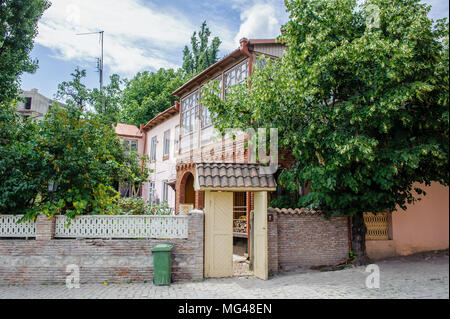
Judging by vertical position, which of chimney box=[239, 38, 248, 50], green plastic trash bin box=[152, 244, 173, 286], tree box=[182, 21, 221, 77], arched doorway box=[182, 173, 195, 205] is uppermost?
tree box=[182, 21, 221, 77]

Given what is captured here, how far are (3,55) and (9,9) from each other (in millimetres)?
1557

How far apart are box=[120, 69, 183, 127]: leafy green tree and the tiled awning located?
25005 millimetres

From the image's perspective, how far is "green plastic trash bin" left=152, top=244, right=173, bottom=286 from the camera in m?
8.23

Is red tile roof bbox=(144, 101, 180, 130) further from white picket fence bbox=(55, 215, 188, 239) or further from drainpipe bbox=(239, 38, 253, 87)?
white picket fence bbox=(55, 215, 188, 239)

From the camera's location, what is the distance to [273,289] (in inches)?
310

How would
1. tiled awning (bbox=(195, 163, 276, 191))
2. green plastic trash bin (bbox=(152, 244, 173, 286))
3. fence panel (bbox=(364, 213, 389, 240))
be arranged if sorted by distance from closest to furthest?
green plastic trash bin (bbox=(152, 244, 173, 286)) < tiled awning (bbox=(195, 163, 276, 191)) < fence panel (bbox=(364, 213, 389, 240))

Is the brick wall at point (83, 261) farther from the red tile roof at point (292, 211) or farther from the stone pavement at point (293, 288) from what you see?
the red tile roof at point (292, 211)

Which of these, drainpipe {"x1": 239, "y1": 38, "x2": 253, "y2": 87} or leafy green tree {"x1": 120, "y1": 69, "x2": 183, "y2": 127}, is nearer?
drainpipe {"x1": 239, "y1": 38, "x2": 253, "y2": 87}

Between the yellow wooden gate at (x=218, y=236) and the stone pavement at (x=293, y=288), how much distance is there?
33 centimetres

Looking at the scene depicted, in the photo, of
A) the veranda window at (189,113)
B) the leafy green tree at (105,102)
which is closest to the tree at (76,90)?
the leafy green tree at (105,102)

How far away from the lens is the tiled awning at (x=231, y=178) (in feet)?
29.5

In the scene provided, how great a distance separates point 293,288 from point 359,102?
15.8 ft

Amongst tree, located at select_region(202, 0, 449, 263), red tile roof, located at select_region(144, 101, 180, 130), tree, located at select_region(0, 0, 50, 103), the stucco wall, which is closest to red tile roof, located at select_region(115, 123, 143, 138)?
the stucco wall

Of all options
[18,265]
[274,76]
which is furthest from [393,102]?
[18,265]
